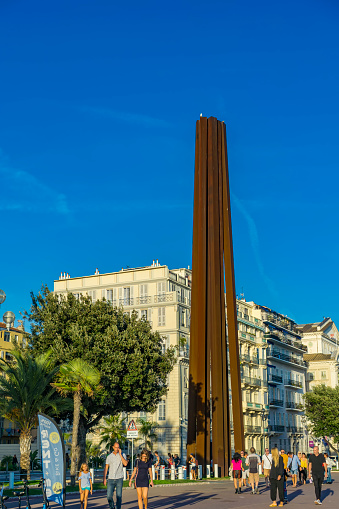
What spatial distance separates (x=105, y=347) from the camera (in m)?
37.2

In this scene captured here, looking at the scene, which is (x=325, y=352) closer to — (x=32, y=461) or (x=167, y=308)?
(x=167, y=308)

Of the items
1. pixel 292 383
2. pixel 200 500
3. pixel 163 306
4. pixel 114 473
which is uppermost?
pixel 163 306

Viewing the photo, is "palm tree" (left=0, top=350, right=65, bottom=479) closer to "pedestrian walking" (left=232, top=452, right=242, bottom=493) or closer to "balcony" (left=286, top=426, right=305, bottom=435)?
"pedestrian walking" (left=232, top=452, right=242, bottom=493)

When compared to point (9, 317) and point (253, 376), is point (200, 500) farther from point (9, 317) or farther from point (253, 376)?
point (253, 376)

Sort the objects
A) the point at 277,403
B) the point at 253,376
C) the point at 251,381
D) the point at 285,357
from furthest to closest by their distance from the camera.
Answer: the point at 285,357
the point at 277,403
the point at 253,376
the point at 251,381

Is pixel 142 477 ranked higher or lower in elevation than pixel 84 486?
higher

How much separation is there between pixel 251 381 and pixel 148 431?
1856 centimetres

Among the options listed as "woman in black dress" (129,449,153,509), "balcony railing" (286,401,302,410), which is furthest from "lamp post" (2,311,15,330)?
"balcony railing" (286,401,302,410)

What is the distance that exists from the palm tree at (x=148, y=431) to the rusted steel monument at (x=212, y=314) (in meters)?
17.8

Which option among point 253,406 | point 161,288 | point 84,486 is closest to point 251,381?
point 253,406

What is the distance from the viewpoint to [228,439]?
37.7 meters

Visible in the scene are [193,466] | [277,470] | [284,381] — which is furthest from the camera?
[284,381]

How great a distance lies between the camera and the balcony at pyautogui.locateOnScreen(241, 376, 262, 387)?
71.5 metres

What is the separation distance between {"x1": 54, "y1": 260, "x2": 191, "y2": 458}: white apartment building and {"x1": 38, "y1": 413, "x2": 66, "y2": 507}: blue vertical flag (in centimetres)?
4275
